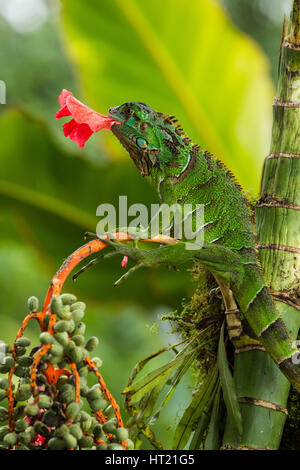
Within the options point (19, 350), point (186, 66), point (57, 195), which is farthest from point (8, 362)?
point (186, 66)

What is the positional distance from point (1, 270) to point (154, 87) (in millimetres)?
2485

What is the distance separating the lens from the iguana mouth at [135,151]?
0.80m

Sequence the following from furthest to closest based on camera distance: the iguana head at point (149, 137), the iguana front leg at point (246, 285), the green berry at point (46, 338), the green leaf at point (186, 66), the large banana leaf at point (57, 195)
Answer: the green leaf at point (186, 66)
the large banana leaf at point (57, 195)
the iguana head at point (149, 137)
the iguana front leg at point (246, 285)
the green berry at point (46, 338)

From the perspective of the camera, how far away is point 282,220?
2.46ft

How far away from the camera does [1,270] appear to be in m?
3.95

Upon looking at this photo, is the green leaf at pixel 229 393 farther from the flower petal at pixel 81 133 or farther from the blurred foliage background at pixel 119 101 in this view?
the blurred foliage background at pixel 119 101

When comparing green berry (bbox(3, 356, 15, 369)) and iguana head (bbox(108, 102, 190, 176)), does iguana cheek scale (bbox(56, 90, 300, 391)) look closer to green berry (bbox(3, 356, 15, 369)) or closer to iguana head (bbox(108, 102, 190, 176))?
iguana head (bbox(108, 102, 190, 176))

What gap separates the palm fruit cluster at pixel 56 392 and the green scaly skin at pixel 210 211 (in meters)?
0.14

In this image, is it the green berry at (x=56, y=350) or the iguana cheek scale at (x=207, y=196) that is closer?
the green berry at (x=56, y=350)

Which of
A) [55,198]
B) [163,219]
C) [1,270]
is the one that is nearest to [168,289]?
[55,198]

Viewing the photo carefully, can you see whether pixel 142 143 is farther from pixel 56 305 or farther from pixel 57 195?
pixel 57 195

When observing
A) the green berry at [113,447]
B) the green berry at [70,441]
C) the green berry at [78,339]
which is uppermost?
the green berry at [78,339]

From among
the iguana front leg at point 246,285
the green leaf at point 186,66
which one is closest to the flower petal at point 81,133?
the iguana front leg at point 246,285
